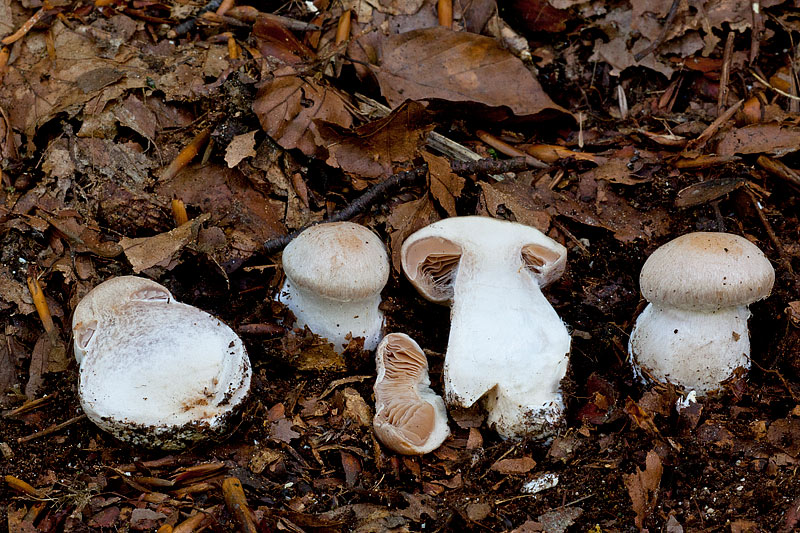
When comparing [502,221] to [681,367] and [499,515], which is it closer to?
[681,367]

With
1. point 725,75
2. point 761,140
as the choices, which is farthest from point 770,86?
point 761,140

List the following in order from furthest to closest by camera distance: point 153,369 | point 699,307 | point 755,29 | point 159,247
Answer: point 755,29, point 159,247, point 699,307, point 153,369

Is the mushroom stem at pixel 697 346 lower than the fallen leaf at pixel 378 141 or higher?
lower

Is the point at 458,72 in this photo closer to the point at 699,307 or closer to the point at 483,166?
the point at 483,166

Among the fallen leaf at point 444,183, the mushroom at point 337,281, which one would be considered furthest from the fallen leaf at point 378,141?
the mushroom at point 337,281

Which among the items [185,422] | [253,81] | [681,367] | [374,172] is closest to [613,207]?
[681,367]

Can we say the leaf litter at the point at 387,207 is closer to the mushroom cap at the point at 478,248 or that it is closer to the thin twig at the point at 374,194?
the thin twig at the point at 374,194

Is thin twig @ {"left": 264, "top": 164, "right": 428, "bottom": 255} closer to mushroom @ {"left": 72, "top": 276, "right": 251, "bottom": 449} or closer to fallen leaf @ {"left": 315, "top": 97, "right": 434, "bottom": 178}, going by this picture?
fallen leaf @ {"left": 315, "top": 97, "right": 434, "bottom": 178}
